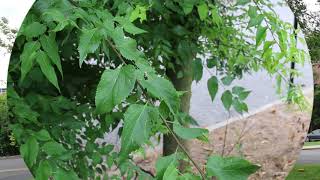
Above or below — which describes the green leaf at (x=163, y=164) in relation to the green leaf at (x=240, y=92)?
above

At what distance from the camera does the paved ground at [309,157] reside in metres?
1.64

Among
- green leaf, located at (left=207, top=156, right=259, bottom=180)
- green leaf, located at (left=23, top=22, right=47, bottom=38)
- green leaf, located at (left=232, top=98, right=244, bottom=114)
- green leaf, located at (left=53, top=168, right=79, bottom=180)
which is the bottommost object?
green leaf, located at (left=53, top=168, right=79, bottom=180)

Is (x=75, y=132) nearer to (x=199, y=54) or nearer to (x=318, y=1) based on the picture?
(x=199, y=54)

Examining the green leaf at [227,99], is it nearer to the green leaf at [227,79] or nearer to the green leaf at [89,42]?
the green leaf at [227,79]

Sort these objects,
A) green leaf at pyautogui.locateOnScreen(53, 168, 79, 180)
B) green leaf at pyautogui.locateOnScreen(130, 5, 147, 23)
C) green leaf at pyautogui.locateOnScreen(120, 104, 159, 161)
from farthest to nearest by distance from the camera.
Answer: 1. green leaf at pyautogui.locateOnScreen(130, 5, 147, 23)
2. green leaf at pyautogui.locateOnScreen(53, 168, 79, 180)
3. green leaf at pyautogui.locateOnScreen(120, 104, 159, 161)

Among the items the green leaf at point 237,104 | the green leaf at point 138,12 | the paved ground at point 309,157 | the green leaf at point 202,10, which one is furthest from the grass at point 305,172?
the green leaf at point 138,12

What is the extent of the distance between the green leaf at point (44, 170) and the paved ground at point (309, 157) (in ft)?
3.26

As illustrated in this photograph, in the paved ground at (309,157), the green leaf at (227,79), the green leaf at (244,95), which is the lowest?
the paved ground at (309,157)

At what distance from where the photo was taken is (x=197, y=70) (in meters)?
1.39

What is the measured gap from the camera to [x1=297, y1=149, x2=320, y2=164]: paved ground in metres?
1.64

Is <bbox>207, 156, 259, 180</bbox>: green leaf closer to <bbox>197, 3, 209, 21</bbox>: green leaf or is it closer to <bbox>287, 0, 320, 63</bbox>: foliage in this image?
<bbox>197, 3, 209, 21</bbox>: green leaf

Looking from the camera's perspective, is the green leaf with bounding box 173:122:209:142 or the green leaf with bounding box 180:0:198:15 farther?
the green leaf with bounding box 180:0:198:15

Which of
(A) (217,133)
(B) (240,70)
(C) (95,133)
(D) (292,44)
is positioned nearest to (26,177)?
(C) (95,133)

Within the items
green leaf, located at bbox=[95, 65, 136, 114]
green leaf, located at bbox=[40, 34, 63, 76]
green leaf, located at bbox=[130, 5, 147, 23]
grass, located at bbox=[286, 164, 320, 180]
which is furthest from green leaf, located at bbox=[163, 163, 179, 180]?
grass, located at bbox=[286, 164, 320, 180]
